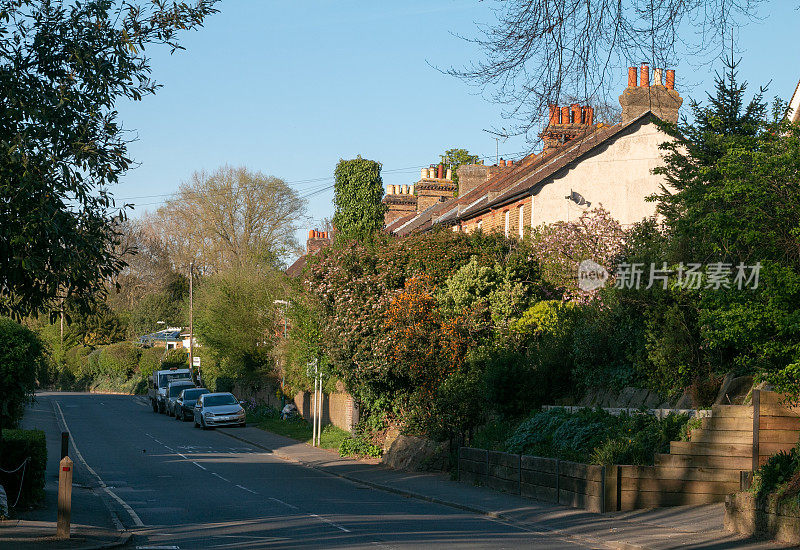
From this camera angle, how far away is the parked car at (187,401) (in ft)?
159

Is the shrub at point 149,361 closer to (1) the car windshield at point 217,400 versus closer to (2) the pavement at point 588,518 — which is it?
(1) the car windshield at point 217,400

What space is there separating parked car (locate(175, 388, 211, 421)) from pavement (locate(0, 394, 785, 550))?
19241mm

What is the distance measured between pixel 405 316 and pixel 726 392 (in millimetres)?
10382

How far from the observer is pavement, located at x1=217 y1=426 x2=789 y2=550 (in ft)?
40.3

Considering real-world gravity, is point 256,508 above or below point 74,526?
below

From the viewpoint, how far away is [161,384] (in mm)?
59094

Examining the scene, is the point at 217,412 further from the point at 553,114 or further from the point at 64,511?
the point at 553,114

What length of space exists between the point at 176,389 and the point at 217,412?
12195mm

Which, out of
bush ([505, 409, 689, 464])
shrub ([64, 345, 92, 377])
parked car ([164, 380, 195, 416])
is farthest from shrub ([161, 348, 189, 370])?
bush ([505, 409, 689, 464])

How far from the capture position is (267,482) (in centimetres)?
2195

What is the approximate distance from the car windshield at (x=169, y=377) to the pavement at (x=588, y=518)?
126 feet

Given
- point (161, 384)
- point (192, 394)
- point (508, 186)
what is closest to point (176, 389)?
point (192, 394)
